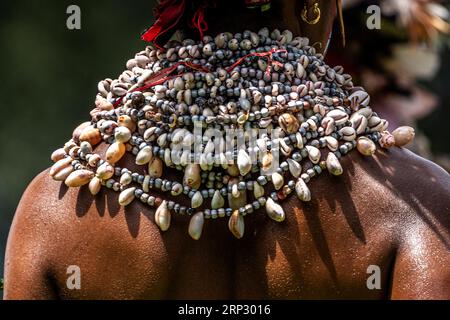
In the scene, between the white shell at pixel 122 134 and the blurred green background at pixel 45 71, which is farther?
the blurred green background at pixel 45 71

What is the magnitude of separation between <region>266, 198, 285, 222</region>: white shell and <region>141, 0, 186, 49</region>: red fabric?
0.49 m

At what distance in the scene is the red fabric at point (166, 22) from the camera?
6.62 ft

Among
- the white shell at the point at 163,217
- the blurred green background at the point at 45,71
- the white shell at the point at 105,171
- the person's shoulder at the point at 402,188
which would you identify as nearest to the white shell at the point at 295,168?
the person's shoulder at the point at 402,188

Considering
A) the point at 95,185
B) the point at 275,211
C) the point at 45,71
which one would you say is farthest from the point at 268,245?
the point at 45,71

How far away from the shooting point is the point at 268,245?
1918 mm

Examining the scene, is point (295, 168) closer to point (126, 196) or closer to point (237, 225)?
point (237, 225)

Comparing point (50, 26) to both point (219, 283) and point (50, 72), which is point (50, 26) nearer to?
point (50, 72)

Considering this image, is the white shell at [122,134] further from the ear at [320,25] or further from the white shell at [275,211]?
the ear at [320,25]

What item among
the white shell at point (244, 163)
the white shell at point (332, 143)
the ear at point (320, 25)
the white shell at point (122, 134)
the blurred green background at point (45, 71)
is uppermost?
the ear at point (320, 25)

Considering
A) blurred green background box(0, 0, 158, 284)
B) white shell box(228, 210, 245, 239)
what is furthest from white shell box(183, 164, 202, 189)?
blurred green background box(0, 0, 158, 284)

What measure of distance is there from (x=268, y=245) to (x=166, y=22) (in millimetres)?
600

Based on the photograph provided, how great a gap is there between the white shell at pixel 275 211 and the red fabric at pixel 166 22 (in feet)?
1.60

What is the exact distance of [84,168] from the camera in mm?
1986

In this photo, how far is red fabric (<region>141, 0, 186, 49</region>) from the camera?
79.4 inches
